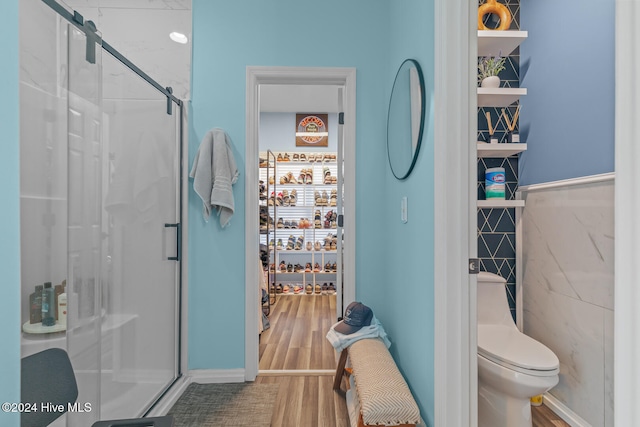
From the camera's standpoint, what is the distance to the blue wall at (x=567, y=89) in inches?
69.3

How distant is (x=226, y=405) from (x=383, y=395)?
1081mm

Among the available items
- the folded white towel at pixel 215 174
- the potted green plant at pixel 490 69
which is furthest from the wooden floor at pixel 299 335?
the potted green plant at pixel 490 69

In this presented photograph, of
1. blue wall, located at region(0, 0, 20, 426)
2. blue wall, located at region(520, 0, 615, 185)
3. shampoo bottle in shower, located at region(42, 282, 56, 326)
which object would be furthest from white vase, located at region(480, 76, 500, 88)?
shampoo bottle in shower, located at region(42, 282, 56, 326)

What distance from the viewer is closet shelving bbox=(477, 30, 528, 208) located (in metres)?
2.07

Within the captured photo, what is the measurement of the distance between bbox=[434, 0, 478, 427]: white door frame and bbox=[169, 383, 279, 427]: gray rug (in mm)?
1078

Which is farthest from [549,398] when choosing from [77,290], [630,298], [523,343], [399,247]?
[77,290]

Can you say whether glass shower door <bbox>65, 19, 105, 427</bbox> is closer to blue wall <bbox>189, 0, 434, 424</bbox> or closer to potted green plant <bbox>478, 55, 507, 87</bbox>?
blue wall <bbox>189, 0, 434, 424</bbox>

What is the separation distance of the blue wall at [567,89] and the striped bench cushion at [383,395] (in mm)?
1482

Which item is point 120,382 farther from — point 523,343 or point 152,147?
point 523,343

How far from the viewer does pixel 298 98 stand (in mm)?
4410

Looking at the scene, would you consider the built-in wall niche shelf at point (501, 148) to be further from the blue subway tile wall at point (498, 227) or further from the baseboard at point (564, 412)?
the baseboard at point (564, 412)

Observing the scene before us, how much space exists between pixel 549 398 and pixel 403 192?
1548 mm

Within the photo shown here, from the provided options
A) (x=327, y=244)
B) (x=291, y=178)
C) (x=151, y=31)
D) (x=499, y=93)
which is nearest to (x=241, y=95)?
(x=151, y=31)

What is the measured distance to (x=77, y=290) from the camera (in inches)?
50.7
